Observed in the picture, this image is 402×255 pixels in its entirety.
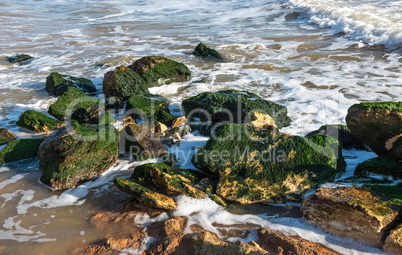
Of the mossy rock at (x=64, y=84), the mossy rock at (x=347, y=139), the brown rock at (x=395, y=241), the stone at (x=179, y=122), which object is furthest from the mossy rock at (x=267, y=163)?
the mossy rock at (x=64, y=84)

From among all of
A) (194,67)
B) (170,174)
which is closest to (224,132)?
(170,174)

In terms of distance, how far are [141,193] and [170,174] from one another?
47 cm

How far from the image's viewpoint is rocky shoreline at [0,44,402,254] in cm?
282

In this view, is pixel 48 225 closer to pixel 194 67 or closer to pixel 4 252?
pixel 4 252

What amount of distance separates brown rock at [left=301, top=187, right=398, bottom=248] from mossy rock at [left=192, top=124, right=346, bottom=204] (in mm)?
424

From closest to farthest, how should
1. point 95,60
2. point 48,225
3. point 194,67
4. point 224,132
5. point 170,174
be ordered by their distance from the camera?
point 48,225, point 170,174, point 224,132, point 194,67, point 95,60

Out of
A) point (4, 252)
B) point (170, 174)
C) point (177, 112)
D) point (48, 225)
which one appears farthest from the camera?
point (177, 112)

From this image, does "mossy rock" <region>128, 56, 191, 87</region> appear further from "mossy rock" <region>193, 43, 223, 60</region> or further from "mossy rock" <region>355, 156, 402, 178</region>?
"mossy rock" <region>355, 156, 402, 178</region>

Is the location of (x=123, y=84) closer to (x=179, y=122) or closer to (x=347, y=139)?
(x=179, y=122)

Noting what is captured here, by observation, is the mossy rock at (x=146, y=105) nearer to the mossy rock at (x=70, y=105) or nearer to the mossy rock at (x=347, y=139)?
the mossy rock at (x=70, y=105)

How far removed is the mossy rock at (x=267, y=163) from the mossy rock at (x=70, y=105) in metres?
2.84

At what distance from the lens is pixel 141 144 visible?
4516mm

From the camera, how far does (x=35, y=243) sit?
9.65 feet

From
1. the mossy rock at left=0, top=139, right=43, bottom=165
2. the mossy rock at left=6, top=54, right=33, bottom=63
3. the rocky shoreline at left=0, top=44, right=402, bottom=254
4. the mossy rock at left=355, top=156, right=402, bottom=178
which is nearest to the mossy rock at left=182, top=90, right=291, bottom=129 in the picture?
the rocky shoreline at left=0, top=44, right=402, bottom=254
